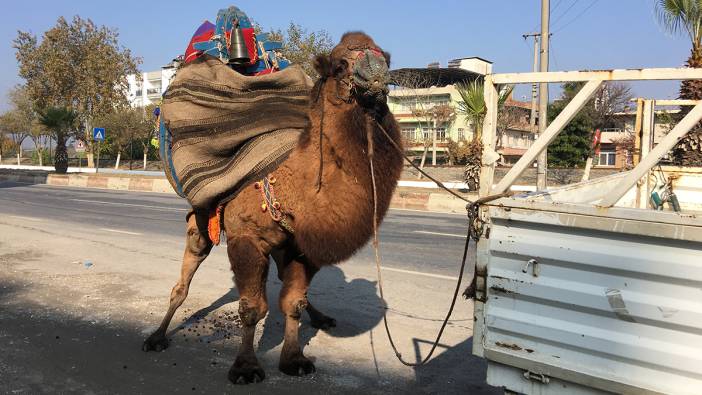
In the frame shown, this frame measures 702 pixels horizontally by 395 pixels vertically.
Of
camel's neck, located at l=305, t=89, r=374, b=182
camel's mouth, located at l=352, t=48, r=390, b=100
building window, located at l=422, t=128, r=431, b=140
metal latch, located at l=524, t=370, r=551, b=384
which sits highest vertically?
building window, located at l=422, t=128, r=431, b=140

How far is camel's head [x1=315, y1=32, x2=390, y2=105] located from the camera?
11.3ft

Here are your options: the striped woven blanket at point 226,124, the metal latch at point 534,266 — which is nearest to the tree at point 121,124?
the striped woven blanket at point 226,124

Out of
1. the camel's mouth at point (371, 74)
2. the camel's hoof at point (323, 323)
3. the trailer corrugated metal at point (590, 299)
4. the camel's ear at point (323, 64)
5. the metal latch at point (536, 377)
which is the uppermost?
the camel's ear at point (323, 64)

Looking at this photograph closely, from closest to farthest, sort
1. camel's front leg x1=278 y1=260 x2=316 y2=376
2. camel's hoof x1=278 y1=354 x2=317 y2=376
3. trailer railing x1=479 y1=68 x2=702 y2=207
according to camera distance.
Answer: trailer railing x1=479 y1=68 x2=702 y2=207
camel's hoof x1=278 y1=354 x2=317 y2=376
camel's front leg x1=278 y1=260 x2=316 y2=376

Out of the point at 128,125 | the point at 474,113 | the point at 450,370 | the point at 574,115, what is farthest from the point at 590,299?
the point at 128,125

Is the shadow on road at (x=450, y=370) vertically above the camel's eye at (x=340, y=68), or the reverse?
the camel's eye at (x=340, y=68)

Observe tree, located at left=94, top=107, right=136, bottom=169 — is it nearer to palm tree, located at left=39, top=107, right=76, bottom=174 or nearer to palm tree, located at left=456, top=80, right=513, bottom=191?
palm tree, located at left=39, top=107, right=76, bottom=174

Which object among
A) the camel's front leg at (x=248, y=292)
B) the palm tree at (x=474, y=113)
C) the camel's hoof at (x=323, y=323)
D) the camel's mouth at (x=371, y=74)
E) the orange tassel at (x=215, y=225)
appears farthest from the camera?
the palm tree at (x=474, y=113)

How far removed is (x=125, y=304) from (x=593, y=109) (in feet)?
118

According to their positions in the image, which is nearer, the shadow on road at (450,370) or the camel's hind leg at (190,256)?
the shadow on road at (450,370)

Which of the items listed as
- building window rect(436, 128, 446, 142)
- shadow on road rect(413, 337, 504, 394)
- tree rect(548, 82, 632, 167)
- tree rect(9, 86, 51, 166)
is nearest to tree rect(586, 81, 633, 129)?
tree rect(548, 82, 632, 167)

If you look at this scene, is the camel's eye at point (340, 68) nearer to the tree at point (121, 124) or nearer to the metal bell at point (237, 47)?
the metal bell at point (237, 47)

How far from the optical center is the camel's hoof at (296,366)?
4.31 m

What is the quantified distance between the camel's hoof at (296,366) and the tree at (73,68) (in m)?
44.1
